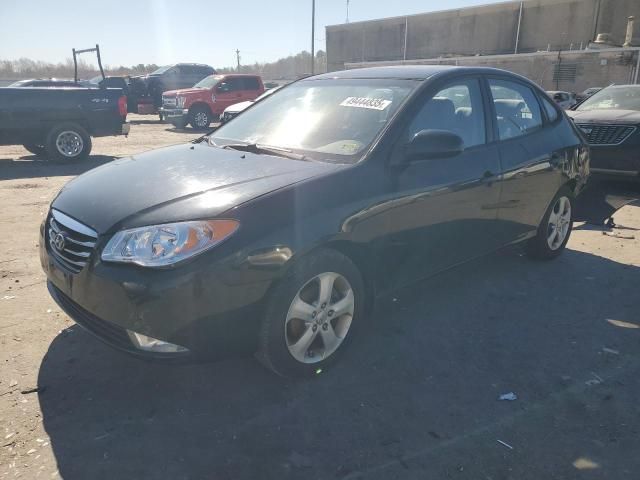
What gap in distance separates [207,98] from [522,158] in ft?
50.6

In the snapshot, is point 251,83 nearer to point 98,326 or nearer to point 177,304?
point 98,326

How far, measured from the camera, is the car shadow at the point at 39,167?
9309 mm

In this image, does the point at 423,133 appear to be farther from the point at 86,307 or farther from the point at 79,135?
the point at 79,135

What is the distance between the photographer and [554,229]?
4867 mm

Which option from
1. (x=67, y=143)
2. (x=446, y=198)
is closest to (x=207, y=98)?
(x=67, y=143)

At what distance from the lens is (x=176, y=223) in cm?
245

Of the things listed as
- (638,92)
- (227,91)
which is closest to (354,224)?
(638,92)

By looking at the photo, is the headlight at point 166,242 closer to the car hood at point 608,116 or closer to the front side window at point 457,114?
the front side window at point 457,114

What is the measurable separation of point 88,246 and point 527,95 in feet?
12.6

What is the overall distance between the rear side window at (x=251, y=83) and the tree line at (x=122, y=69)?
31.9 m

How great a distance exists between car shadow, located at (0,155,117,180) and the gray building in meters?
25.4

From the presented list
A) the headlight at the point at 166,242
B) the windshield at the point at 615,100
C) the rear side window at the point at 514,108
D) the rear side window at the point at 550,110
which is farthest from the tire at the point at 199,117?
the headlight at the point at 166,242

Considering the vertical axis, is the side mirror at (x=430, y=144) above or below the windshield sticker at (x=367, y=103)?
below

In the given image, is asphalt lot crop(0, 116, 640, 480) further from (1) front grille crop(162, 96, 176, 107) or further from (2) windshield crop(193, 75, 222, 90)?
(2) windshield crop(193, 75, 222, 90)
